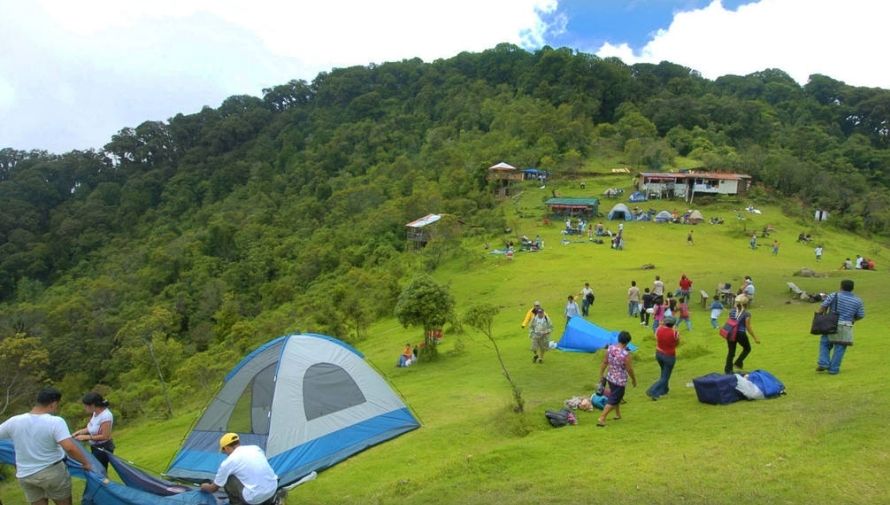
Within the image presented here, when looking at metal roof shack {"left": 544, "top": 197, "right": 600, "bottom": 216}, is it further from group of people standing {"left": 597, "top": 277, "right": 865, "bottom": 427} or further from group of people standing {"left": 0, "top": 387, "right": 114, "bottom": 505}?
group of people standing {"left": 0, "top": 387, "right": 114, "bottom": 505}

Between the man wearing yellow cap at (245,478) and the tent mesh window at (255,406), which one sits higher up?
the man wearing yellow cap at (245,478)

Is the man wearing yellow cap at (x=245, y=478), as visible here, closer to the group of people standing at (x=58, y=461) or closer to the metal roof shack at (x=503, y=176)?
the group of people standing at (x=58, y=461)

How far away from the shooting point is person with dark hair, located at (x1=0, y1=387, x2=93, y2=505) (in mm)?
6199

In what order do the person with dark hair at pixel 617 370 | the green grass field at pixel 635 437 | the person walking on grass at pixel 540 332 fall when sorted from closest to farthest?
the green grass field at pixel 635 437, the person with dark hair at pixel 617 370, the person walking on grass at pixel 540 332

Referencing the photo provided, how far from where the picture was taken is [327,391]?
983cm

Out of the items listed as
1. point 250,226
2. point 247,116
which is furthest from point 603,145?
point 247,116

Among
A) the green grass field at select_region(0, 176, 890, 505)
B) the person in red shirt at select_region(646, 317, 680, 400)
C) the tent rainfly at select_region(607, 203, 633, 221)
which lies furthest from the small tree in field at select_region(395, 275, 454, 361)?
the tent rainfly at select_region(607, 203, 633, 221)

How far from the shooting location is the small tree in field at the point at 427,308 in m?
17.7

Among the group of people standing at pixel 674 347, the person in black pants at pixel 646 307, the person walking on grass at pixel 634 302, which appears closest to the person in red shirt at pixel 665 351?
the group of people standing at pixel 674 347

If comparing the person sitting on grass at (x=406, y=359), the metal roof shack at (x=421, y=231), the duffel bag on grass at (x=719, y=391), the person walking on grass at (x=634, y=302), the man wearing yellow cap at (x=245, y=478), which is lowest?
the metal roof shack at (x=421, y=231)

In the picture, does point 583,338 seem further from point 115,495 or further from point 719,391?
point 115,495

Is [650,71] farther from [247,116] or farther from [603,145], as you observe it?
[247,116]

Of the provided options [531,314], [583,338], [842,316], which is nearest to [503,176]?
[531,314]

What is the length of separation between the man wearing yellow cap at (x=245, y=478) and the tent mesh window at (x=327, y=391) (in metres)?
3.40
